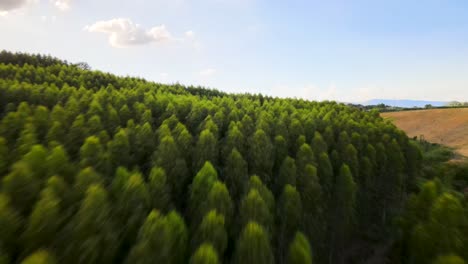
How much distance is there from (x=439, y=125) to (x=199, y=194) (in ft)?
201

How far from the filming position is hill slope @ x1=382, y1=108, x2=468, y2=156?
45141mm

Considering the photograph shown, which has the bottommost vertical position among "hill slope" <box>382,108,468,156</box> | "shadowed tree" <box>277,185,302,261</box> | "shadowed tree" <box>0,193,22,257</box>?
"hill slope" <box>382,108,468,156</box>

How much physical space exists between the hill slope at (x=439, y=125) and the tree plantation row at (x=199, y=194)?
36438mm

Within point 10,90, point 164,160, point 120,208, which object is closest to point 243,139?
point 164,160

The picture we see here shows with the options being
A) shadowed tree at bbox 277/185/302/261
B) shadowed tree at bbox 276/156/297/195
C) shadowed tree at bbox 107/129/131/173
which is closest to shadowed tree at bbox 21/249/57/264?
shadowed tree at bbox 107/129/131/173

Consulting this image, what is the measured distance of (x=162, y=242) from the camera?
12.8 ft

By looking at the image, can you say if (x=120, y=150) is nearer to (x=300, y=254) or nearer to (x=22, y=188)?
(x=22, y=188)

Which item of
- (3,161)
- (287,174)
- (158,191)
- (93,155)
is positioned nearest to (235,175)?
(287,174)

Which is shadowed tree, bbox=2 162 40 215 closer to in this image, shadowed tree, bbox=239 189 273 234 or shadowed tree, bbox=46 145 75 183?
shadowed tree, bbox=46 145 75 183

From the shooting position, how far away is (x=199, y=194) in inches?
245

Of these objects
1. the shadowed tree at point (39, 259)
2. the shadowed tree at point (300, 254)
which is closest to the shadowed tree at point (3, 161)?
the shadowed tree at point (39, 259)

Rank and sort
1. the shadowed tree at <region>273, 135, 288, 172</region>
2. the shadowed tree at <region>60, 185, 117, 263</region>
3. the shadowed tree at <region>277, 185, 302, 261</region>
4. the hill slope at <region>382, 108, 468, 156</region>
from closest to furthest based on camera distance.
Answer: the shadowed tree at <region>60, 185, 117, 263</region> < the shadowed tree at <region>277, 185, 302, 261</region> < the shadowed tree at <region>273, 135, 288, 172</region> < the hill slope at <region>382, 108, 468, 156</region>

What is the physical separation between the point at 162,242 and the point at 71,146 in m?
5.94

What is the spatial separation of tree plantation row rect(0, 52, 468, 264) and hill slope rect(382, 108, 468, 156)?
36.4 meters
